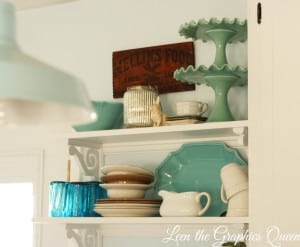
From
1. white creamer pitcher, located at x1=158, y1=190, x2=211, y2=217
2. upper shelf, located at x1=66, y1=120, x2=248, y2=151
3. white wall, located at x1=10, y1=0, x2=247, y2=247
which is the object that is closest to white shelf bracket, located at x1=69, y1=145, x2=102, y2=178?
upper shelf, located at x1=66, y1=120, x2=248, y2=151

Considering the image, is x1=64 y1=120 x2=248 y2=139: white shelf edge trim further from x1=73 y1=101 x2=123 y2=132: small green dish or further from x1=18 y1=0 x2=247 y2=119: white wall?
x1=18 y1=0 x2=247 y2=119: white wall

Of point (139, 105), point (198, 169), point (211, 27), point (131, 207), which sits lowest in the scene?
point (131, 207)

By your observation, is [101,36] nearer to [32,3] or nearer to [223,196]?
[32,3]

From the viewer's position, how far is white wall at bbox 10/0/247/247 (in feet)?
7.86

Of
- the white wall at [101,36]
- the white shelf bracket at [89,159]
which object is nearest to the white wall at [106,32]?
the white wall at [101,36]

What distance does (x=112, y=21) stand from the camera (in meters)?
2.63

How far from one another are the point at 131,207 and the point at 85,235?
0.34 metres

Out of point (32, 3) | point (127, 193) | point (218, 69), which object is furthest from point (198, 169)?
point (32, 3)

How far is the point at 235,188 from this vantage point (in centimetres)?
204

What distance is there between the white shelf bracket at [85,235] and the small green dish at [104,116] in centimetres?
37

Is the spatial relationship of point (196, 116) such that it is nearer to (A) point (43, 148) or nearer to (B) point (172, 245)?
(B) point (172, 245)

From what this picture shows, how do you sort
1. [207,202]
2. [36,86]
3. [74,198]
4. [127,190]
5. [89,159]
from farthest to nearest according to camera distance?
[89,159], [74,198], [127,190], [207,202], [36,86]
